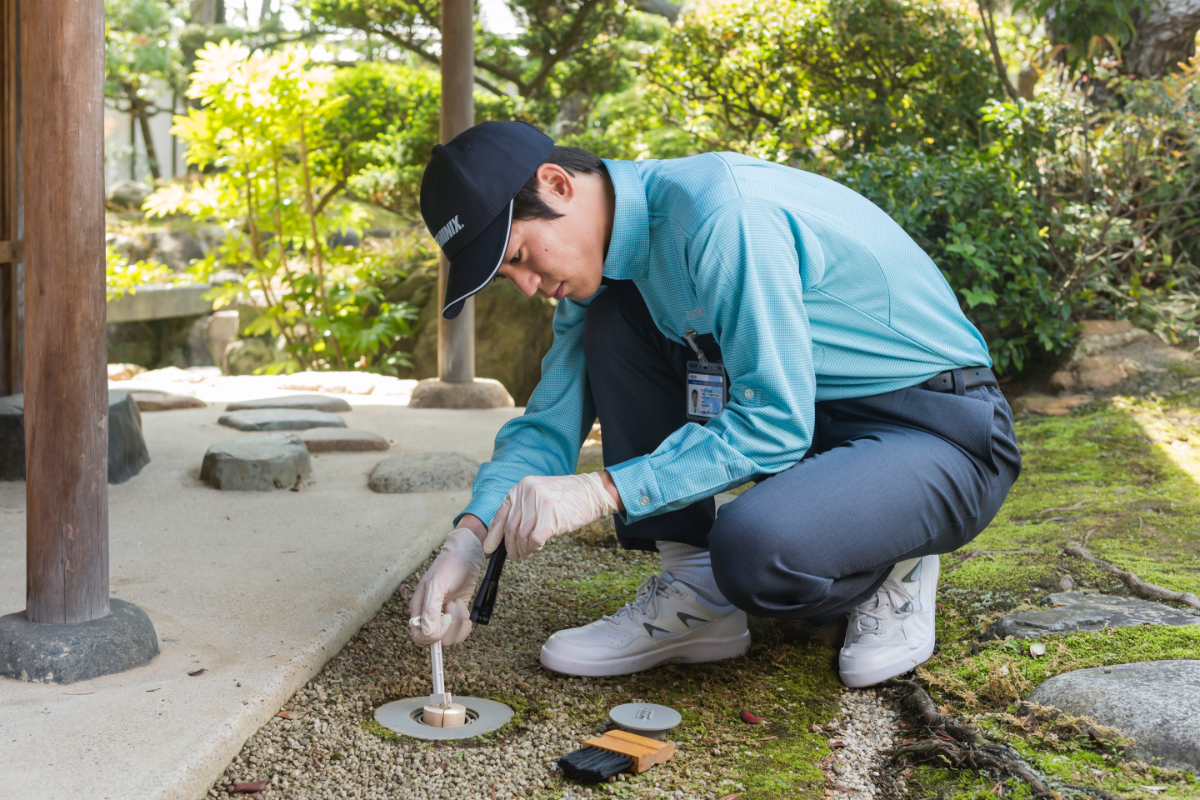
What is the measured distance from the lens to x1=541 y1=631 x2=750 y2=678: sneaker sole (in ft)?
5.73

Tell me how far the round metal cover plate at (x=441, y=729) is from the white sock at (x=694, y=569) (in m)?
0.41

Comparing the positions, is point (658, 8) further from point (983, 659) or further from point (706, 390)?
point (983, 659)

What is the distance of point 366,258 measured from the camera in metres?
7.19

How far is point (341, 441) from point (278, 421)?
0.53 m

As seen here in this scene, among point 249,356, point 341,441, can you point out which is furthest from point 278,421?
point 249,356

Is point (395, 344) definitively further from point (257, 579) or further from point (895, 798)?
point (895, 798)

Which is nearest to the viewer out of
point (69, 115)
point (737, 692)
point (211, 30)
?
point (69, 115)

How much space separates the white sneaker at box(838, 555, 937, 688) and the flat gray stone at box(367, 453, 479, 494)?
1539mm

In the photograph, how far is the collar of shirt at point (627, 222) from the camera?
1.58m

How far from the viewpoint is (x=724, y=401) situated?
1.72m

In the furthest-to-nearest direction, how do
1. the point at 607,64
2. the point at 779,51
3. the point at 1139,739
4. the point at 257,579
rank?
the point at 607,64 → the point at 779,51 → the point at 257,579 → the point at 1139,739

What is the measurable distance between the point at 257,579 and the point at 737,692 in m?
1.07

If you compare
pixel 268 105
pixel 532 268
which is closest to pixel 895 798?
pixel 532 268

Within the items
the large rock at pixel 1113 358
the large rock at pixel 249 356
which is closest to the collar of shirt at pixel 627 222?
the large rock at pixel 1113 358
